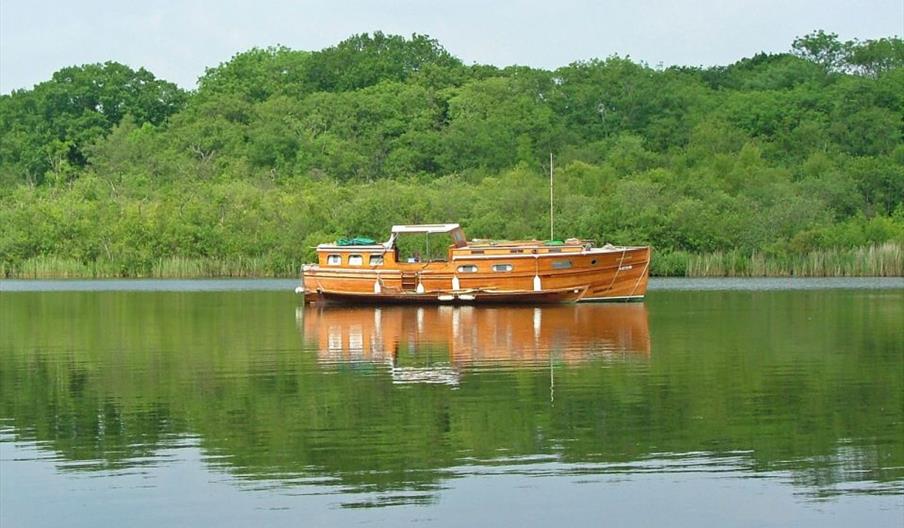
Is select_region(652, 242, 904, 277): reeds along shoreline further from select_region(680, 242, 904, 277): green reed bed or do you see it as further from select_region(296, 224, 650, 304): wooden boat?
select_region(296, 224, 650, 304): wooden boat

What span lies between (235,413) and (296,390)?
2.23 metres

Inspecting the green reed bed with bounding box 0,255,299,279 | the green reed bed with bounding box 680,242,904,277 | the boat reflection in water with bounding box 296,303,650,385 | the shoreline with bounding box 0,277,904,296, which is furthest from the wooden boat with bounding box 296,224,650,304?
the green reed bed with bounding box 0,255,299,279

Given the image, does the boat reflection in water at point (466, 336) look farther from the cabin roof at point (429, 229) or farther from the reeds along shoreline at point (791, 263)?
the reeds along shoreline at point (791, 263)

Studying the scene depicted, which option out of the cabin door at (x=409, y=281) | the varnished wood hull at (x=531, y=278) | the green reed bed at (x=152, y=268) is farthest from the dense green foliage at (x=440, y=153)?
the cabin door at (x=409, y=281)

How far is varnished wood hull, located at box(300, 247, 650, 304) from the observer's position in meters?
43.0

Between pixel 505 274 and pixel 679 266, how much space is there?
1837 cm

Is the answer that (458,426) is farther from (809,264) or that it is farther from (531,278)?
(809,264)

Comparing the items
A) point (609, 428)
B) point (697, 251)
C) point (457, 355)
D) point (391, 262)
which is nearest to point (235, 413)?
point (609, 428)

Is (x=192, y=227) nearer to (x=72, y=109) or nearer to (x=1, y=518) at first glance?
(x=72, y=109)

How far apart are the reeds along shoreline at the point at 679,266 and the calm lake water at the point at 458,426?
22710 millimetres

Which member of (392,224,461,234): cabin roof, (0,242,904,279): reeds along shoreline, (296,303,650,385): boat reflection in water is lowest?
(296,303,650,385): boat reflection in water

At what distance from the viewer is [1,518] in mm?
12953

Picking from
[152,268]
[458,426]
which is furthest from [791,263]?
[458,426]

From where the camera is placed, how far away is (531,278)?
43031 millimetres
